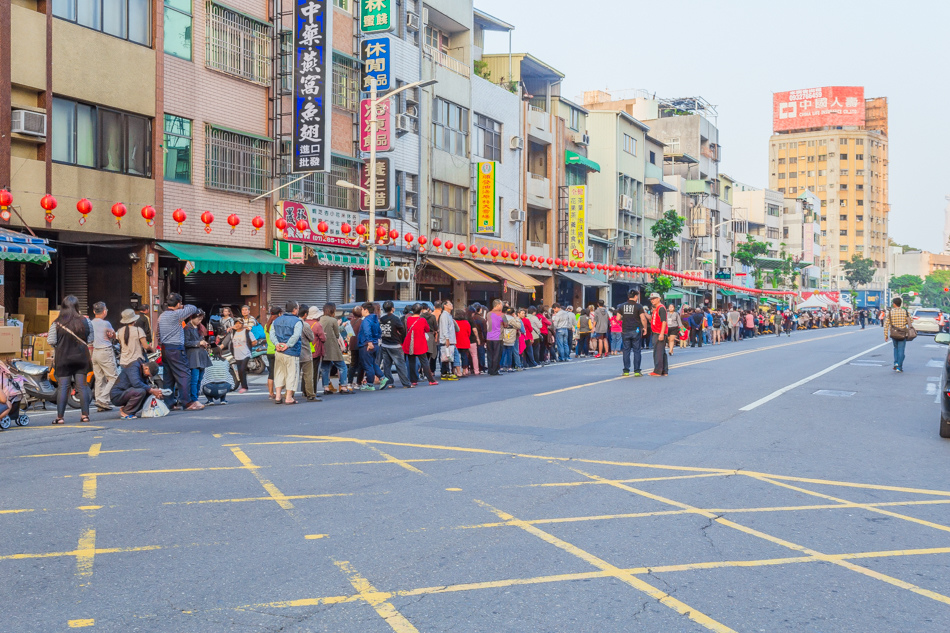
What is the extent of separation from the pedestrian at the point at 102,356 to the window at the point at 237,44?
1240 cm

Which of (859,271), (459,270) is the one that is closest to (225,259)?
(459,270)

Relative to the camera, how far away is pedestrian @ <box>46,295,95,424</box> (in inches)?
486

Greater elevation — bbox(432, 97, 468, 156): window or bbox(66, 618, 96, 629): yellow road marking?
bbox(432, 97, 468, 156): window

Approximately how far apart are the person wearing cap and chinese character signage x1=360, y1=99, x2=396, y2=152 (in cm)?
1560

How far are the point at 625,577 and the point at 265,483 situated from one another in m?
3.73

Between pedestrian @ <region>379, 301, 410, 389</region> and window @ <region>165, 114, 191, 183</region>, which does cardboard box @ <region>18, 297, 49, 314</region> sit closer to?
window @ <region>165, 114, 191, 183</region>

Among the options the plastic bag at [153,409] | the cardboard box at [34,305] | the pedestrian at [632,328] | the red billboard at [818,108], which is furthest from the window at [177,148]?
the red billboard at [818,108]

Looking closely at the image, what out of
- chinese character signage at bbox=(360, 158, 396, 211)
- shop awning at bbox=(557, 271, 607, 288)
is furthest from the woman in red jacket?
shop awning at bbox=(557, 271, 607, 288)

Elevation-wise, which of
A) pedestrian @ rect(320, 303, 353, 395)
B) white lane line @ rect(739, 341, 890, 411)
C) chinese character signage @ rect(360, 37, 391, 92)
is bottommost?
white lane line @ rect(739, 341, 890, 411)

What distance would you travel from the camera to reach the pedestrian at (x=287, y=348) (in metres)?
14.5

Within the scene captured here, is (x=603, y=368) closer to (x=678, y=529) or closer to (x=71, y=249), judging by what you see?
(x=71, y=249)

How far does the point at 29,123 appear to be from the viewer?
18.2 meters

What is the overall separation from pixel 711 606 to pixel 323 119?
68.8 feet

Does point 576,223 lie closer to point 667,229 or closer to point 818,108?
point 667,229
